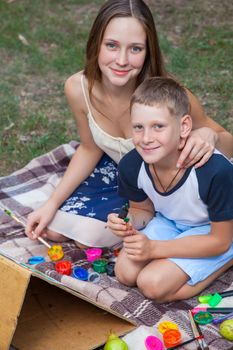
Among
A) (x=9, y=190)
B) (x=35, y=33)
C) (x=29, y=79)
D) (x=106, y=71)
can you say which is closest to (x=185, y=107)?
(x=106, y=71)

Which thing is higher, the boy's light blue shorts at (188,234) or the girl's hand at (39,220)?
the boy's light blue shorts at (188,234)

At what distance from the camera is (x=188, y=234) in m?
2.88

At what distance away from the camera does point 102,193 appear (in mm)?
3449

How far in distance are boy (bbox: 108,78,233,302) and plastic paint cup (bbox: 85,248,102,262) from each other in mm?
224

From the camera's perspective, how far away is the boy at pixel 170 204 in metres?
2.67

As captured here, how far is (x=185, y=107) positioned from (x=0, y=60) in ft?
9.98

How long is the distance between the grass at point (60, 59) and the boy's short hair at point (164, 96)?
1567 mm

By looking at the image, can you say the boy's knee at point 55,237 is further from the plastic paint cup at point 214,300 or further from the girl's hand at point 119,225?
the plastic paint cup at point 214,300

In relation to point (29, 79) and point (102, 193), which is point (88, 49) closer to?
point (102, 193)

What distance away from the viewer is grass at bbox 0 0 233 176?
14.6ft

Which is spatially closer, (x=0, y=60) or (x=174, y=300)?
(x=174, y=300)

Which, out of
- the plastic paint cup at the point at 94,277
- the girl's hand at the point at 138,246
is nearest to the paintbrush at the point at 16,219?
the plastic paint cup at the point at 94,277

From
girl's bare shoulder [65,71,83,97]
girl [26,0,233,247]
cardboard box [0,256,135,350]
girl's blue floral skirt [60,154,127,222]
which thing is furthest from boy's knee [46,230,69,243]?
girl's bare shoulder [65,71,83,97]

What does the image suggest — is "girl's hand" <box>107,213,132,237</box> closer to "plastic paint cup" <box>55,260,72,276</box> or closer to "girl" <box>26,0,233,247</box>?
"girl" <box>26,0,233,247</box>
